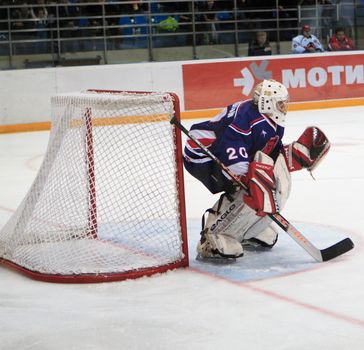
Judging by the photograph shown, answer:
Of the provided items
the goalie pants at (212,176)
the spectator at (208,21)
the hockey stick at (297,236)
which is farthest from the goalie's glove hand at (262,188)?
the spectator at (208,21)

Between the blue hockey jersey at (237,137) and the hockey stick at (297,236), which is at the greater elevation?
the blue hockey jersey at (237,137)

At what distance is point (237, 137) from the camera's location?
3.81m

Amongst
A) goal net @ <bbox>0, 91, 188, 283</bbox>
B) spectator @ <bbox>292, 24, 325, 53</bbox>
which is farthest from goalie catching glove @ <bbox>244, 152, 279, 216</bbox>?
spectator @ <bbox>292, 24, 325, 53</bbox>

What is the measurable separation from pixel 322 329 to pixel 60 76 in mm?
7643

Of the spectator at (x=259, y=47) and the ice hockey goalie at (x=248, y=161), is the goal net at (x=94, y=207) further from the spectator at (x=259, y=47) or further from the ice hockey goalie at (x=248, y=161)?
the spectator at (x=259, y=47)

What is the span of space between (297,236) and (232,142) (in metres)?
0.49

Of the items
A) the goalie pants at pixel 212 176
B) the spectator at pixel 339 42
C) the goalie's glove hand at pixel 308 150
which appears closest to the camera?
the goalie pants at pixel 212 176

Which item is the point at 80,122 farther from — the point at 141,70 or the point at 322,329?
the point at 141,70

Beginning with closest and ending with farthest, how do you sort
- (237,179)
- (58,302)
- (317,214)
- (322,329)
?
(322,329) < (58,302) < (237,179) < (317,214)

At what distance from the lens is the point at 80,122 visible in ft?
14.2

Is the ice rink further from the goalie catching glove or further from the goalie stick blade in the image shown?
the goalie catching glove

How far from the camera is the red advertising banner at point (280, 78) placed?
1093cm

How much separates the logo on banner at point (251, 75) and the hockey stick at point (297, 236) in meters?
7.23

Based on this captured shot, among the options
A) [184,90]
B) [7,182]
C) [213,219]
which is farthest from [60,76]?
[213,219]
